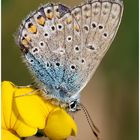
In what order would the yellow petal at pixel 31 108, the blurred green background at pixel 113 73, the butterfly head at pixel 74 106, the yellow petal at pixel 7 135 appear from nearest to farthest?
the yellow petal at pixel 7 135 → the yellow petal at pixel 31 108 → the butterfly head at pixel 74 106 → the blurred green background at pixel 113 73

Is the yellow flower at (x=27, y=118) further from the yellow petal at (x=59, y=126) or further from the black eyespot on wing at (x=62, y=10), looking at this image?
the black eyespot on wing at (x=62, y=10)

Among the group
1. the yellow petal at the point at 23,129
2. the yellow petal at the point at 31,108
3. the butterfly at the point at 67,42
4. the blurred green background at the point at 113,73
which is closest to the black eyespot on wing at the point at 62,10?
the butterfly at the point at 67,42

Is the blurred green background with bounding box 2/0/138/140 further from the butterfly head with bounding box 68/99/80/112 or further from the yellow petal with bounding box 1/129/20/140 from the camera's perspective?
the yellow petal with bounding box 1/129/20/140

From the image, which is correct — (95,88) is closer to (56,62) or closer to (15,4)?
(15,4)

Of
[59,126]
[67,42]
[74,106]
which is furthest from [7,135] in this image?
[67,42]

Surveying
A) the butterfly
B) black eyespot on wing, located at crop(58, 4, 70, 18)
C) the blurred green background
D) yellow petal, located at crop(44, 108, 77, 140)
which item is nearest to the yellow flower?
yellow petal, located at crop(44, 108, 77, 140)

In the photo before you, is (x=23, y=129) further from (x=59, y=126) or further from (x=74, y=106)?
(x=74, y=106)

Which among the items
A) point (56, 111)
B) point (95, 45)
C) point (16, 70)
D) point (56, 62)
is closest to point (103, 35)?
point (95, 45)
